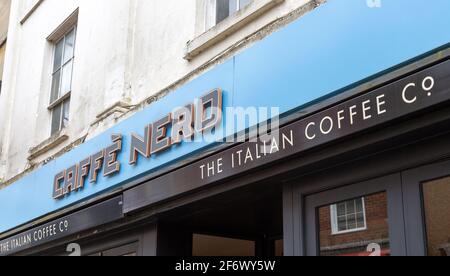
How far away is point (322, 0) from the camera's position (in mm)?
5137

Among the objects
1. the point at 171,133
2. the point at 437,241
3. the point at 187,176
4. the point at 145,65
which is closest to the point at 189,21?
the point at 145,65

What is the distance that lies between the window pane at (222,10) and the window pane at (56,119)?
137 inches

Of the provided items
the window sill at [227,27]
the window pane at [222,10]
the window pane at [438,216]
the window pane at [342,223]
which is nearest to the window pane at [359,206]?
the window pane at [342,223]

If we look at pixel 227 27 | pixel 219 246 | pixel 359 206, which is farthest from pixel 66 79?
pixel 359 206

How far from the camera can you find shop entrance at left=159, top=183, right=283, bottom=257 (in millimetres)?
5797

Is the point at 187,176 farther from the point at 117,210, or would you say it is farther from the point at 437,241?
the point at 437,241

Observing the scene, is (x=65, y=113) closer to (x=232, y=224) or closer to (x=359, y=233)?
(x=232, y=224)

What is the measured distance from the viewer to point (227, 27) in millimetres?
6117

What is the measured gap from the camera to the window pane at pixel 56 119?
30.3ft

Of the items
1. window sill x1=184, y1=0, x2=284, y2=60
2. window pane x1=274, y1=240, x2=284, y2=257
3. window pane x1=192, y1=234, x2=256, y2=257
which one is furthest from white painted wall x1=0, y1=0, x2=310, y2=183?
window pane x1=274, y1=240, x2=284, y2=257

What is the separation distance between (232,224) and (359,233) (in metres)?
2.57

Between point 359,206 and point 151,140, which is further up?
point 151,140

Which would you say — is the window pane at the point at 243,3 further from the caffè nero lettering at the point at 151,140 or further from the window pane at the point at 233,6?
the caffè nero lettering at the point at 151,140

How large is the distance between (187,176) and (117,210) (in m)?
1.20
